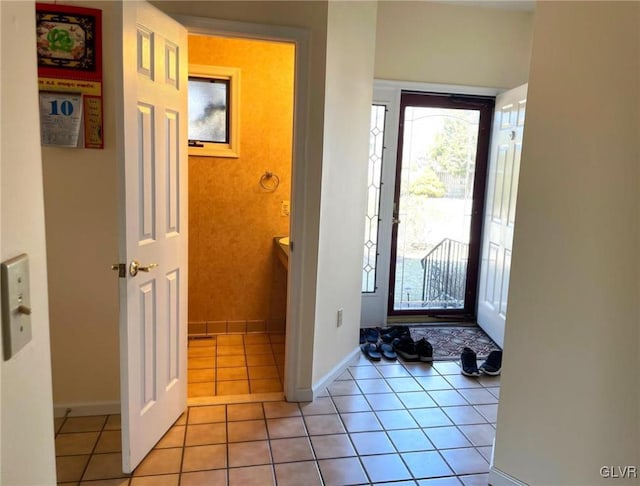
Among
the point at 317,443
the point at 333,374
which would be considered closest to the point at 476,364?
the point at 333,374

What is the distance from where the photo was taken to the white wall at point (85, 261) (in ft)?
7.69

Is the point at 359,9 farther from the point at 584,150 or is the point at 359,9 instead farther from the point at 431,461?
the point at 431,461

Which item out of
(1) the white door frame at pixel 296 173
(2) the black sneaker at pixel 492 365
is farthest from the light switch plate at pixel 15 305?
(2) the black sneaker at pixel 492 365

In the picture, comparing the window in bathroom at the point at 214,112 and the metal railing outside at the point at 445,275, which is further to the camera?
the metal railing outside at the point at 445,275

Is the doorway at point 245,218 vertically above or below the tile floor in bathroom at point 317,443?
above

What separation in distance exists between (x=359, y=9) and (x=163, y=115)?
1472 millimetres

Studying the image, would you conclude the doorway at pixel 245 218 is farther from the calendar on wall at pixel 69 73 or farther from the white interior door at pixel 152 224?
the calendar on wall at pixel 69 73

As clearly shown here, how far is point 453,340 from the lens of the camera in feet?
12.9

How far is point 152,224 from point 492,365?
96.4 inches

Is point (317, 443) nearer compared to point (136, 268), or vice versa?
point (136, 268)

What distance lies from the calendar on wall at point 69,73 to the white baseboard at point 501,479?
8.04ft

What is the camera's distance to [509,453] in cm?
209

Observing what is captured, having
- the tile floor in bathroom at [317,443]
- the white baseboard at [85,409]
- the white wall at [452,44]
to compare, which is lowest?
the tile floor in bathroom at [317,443]

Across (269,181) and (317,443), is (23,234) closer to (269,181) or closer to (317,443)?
(317,443)
